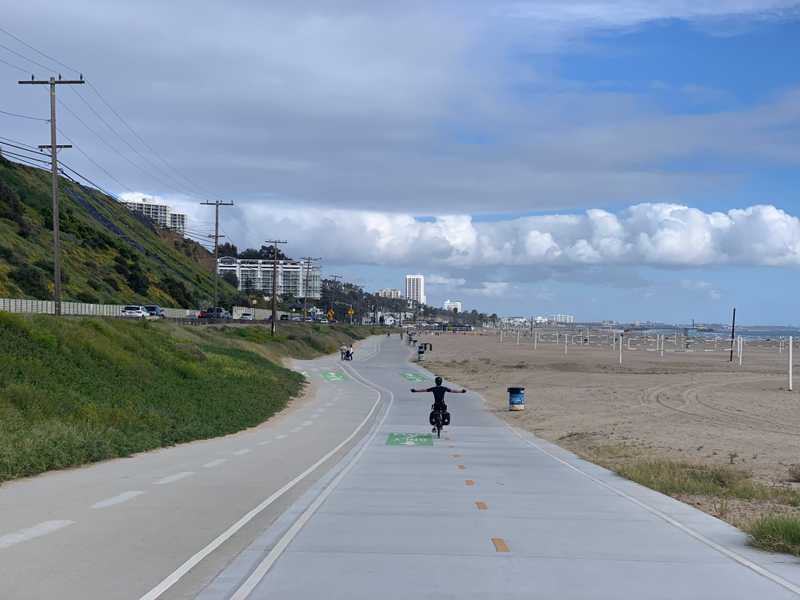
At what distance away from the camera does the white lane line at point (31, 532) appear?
10.3 m

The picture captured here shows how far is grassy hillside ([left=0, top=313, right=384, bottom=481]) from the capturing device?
20.1m

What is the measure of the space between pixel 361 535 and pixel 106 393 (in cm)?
2029

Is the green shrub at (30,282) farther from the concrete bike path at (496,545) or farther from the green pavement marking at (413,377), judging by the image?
the concrete bike path at (496,545)

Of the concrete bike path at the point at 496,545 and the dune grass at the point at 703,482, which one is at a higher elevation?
the concrete bike path at the point at 496,545

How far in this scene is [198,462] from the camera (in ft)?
68.6

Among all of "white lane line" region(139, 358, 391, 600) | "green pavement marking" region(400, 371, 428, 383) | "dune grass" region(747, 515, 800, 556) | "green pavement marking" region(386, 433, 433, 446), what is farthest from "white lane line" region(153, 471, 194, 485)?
"green pavement marking" region(400, 371, 428, 383)

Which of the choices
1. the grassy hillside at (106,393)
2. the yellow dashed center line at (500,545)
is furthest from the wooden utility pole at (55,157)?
the yellow dashed center line at (500,545)

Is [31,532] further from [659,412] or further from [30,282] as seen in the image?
[30,282]

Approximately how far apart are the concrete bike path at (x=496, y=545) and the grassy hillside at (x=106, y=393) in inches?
223

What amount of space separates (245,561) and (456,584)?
7.37 ft

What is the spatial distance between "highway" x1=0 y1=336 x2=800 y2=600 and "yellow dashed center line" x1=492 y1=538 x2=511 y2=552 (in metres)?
0.02

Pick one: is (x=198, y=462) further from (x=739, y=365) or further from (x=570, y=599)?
(x=739, y=365)

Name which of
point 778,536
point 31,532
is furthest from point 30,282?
point 778,536

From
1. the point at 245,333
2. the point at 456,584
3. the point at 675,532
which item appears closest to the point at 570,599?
the point at 456,584
